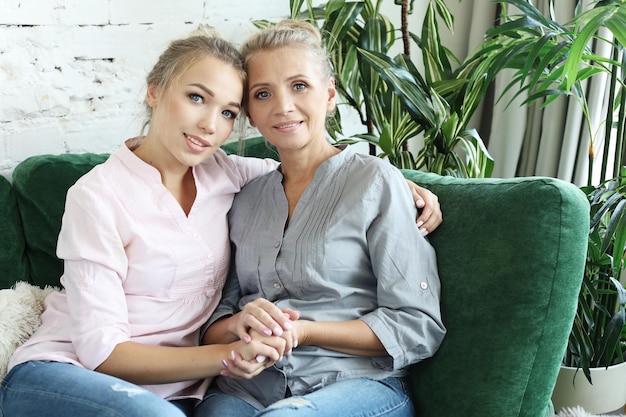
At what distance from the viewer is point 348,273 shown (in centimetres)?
145

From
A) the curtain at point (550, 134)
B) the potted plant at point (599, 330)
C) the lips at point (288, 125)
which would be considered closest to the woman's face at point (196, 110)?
the lips at point (288, 125)

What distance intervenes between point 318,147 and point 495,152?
1424mm

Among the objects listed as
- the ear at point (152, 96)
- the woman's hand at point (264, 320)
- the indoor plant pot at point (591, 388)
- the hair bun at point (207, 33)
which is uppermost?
the hair bun at point (207, 33)

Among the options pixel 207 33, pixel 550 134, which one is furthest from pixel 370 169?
pixel 550 134

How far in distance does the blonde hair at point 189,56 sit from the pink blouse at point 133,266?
0.17 meters

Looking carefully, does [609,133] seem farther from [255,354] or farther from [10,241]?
[10,241]

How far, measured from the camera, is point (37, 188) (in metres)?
1.70

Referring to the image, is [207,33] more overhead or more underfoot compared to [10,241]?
more overhead

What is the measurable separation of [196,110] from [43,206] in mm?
496

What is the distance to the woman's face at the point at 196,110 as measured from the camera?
1.47 m

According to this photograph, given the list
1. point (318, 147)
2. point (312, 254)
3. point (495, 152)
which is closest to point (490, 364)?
point (312, 254)

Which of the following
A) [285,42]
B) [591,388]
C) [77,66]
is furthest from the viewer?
[591,388]

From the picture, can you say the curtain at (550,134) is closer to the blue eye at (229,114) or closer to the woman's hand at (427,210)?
the woman's hand at (427,210)

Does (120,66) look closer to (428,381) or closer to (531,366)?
(428,381)
